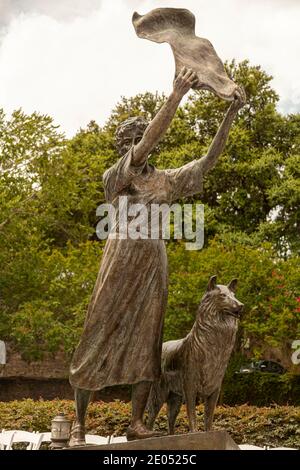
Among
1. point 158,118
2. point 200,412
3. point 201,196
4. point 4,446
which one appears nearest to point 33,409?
point 200,412

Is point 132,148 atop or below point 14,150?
below

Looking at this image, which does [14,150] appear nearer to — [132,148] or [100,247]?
[100,247]

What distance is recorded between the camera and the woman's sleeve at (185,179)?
6590 mm

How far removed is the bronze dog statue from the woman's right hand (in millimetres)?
1715

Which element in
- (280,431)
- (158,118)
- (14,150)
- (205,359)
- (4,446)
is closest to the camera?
(158,118)

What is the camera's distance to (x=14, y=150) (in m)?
24.1

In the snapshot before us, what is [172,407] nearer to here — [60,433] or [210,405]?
[210,405]

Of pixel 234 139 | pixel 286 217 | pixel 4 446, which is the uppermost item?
pixel 234 139

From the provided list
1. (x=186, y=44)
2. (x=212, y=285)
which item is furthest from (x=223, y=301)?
(x=186, y=44)

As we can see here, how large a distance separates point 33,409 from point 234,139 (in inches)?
713

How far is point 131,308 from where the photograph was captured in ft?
20.4

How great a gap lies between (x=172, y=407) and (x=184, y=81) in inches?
113

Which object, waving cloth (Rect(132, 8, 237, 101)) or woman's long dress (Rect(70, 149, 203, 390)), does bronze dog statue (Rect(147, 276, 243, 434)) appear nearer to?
woman's long dress (Rect(70, 149, 203, 390))

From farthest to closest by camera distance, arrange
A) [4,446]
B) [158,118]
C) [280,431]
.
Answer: [280,431]
[4,446]
[158,118]
